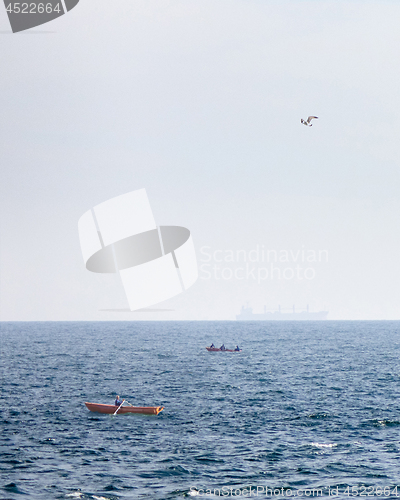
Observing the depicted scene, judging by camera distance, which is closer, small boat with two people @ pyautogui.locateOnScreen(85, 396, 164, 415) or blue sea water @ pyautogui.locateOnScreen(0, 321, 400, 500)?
blue sea water @ pyautogui.locateOnScreen(0, 321, 400, 500)

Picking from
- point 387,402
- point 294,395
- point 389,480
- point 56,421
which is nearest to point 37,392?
point 56,421

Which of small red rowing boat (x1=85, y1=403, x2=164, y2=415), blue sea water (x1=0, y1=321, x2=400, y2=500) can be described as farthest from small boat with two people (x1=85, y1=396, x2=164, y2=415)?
blue sea water (x1=0, y1=321, x2=400, y2=500)

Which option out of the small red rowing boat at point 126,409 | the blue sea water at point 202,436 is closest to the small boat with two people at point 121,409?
the small red rowing boat at point 126,409

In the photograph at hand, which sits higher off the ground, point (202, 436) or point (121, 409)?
point (121, 409)

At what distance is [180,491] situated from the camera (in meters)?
37.5

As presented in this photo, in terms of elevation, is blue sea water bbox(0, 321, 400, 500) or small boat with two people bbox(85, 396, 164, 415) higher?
small boat with two people bbox(85, 396, 164, 415)

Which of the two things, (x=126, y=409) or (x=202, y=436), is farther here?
(x=126, y=409)

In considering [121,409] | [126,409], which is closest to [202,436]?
[126,409]

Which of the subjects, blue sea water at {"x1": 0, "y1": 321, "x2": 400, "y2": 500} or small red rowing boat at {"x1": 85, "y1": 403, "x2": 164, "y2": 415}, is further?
small red rowing boat at {"x1": 85, "y1": 403, "x2": 164, "y2": 415}

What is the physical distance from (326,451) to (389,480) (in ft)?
24.3

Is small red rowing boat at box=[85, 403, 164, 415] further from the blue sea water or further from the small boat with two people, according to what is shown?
the blue sea water

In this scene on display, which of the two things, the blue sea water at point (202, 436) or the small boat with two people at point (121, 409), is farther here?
Answer: the small boat with two people at point (121, 409)

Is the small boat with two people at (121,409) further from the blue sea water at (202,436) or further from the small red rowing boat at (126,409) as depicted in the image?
the blue sea water at (202,436)

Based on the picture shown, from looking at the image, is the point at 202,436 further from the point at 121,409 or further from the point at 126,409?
the point at 121,409
